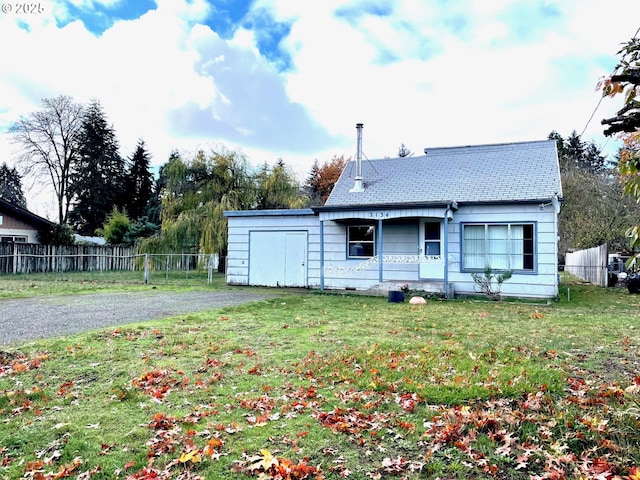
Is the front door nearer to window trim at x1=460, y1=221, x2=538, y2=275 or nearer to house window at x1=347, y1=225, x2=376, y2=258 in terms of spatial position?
window trim at x1=460, y1=221, x2=538, y2=275

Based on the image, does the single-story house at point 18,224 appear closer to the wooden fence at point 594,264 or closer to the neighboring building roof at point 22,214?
the neighboring building roof at point 22,214

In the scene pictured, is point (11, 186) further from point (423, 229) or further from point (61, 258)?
point (423, 229)

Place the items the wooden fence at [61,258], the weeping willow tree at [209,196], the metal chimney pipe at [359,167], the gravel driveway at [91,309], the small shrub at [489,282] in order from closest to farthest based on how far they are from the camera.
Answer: the gravel driveway at [91,309], the small shrub at [489,282], the metal chimney pipe at [359,167], the wooden fence at [61,258], the weeping willow tree at [209,196]

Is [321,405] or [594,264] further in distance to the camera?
[594,264]

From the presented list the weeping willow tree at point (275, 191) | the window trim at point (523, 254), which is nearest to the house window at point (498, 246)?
the window trim at point (523, 254)

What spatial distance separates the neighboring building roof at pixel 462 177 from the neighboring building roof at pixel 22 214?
1906cm

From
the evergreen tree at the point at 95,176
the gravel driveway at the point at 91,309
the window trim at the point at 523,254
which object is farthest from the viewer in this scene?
the evergreen tree at the point at 95,176

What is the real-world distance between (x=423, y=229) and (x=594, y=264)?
10.4 meters

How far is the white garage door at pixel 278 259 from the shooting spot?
15688mm

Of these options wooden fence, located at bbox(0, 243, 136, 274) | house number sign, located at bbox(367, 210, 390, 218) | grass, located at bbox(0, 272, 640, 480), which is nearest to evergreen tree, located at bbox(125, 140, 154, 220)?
wooden fence, located at bbox(0, 243, 136, 274)

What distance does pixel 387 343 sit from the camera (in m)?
6.27

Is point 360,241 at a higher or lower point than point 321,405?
higher

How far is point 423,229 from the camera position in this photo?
14.1 meters
